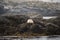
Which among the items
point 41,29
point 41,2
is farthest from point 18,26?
point 41,2

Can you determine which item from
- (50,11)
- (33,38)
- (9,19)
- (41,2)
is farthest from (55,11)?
(9,19)

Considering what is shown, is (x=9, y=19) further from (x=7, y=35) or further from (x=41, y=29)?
(x=41, y=29)

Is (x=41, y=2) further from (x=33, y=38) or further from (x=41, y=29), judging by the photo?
(x=33, y=38)

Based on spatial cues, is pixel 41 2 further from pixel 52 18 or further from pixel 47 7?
pixel 52 18

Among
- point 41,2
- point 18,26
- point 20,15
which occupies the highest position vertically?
point 41,2

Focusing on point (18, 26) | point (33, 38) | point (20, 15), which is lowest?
point (33, 38)

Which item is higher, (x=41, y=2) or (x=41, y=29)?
(x=41, y=2)

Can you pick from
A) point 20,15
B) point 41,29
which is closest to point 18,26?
point 20,15

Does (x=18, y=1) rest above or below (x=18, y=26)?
above
